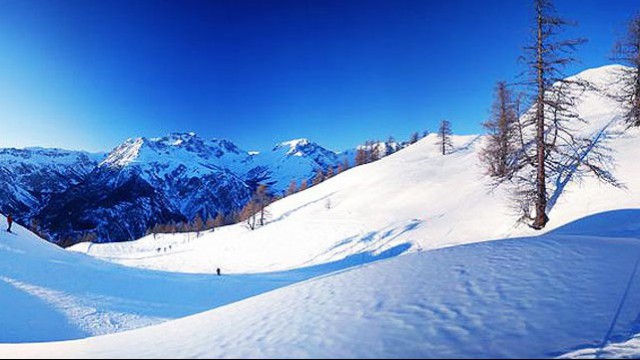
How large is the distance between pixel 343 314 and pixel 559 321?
10.0 ft

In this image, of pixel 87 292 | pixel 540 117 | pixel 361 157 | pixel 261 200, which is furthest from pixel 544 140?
pixel 361 157

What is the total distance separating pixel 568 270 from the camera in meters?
7.01

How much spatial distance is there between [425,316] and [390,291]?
1246 mm

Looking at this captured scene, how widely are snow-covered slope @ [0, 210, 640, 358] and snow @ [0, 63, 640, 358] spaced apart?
0.03 m

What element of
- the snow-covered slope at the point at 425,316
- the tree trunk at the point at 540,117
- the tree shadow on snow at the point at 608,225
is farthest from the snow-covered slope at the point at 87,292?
the tree shadow on snow at the point at 608,225

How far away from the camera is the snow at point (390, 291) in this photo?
14.7 feet

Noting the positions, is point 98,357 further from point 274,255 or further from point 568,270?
point 274,255

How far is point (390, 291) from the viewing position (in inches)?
244

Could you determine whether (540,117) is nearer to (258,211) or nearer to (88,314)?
(88,314)

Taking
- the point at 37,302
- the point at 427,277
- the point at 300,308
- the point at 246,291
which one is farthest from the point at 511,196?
the point at 37,302

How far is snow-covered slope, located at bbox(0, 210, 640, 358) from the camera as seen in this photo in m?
4.23

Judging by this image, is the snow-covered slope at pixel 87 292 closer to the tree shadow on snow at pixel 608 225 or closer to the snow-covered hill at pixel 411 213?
the snow-covered hill at pixel 411 213

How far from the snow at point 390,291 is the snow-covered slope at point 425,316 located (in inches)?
1.2

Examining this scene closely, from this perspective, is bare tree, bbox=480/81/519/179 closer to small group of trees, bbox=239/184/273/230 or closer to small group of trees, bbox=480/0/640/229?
small group of trees, bbox=480/0/640/229
